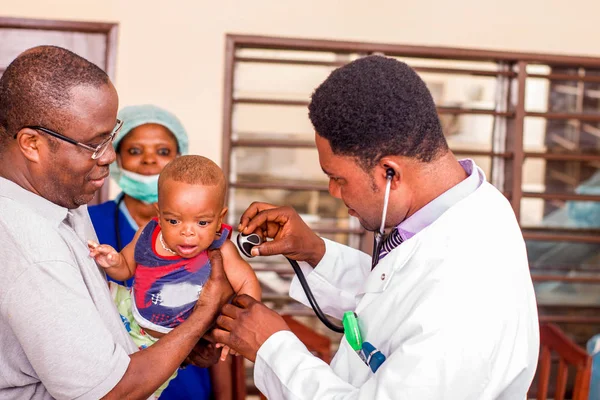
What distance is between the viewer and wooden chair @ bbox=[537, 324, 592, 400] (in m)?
2.47

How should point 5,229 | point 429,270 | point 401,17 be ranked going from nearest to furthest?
1. point 5,229
2. point 429,270
3. point 401,17

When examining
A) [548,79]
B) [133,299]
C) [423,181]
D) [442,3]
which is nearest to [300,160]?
[442,3]

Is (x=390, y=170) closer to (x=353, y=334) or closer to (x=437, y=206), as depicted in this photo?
(x=437, y=206)

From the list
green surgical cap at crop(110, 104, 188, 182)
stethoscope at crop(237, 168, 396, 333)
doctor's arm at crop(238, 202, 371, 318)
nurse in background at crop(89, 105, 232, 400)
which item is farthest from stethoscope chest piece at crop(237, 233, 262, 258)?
green surgical cap at crop(110, 104, 188, 182)

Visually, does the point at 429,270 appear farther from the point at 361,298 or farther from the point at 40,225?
the point at 40,225

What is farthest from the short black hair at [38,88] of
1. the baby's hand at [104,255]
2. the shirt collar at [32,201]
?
the baby's hand at [104,255]

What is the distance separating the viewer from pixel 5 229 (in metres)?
1.35

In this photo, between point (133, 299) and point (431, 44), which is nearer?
point (133, 299)

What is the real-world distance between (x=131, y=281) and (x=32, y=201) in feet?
2.60

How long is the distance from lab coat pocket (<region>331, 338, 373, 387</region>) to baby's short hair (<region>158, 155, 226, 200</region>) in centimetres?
55

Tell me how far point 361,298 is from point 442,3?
8.11 feet

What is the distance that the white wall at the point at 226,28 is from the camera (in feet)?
11.4

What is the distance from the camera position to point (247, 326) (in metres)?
1.68

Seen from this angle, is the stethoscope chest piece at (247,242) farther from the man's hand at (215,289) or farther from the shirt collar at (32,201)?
the shirt collar at (32,201)
